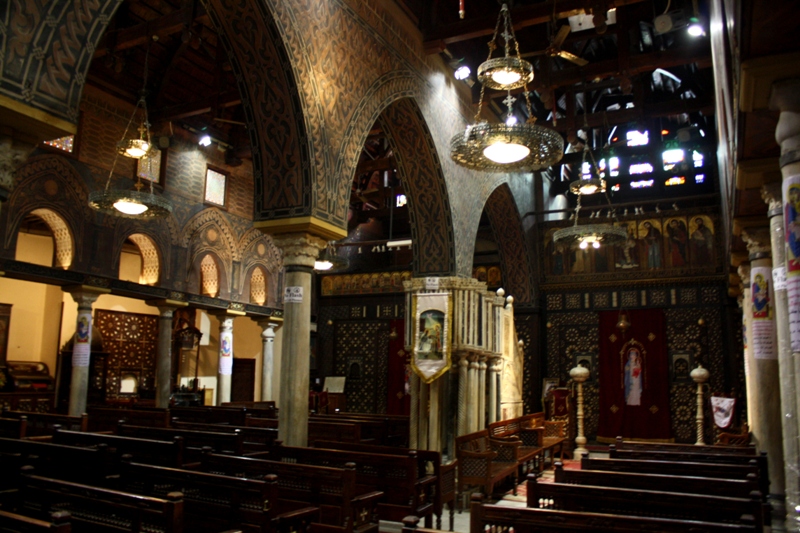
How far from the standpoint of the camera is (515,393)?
46.5ft

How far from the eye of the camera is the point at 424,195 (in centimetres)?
1264

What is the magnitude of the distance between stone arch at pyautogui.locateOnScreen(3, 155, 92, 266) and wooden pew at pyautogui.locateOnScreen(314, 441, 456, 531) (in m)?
8.07

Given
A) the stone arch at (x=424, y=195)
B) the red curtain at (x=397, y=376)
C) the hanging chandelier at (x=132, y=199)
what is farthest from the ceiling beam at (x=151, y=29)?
the red curtain at (x=397, y=376)

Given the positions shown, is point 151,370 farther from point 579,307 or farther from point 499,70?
point 499,70

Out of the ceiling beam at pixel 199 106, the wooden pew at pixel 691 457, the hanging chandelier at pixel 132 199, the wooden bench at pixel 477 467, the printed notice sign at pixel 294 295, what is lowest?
the wooden bench at pixel 477 467

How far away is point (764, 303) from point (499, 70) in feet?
14.2

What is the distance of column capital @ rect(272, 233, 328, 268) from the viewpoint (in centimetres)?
855

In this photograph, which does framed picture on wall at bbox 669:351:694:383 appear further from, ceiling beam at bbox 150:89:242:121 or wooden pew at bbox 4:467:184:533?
wooden pew at bbox 4:467:184:533

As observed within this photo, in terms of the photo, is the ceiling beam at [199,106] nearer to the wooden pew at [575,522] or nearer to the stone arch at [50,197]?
the stone arch at [50,197]

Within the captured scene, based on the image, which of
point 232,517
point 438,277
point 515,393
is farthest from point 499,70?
point 515,393

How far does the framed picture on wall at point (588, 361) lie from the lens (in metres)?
17.8

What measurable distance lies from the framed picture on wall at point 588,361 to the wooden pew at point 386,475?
11705mm

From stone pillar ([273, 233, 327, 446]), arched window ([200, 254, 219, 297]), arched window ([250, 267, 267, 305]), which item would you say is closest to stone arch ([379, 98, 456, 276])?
stone pillar ([273, 233, 327, 446])

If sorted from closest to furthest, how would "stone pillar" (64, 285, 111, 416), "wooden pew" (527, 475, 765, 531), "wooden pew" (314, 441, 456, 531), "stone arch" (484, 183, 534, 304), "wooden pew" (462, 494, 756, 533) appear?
"wooden pew" (462, 494, 756, 533) → "wooden pew" (527, 475, 765, 531) → "wooden pew" (314, 441, 456, 531) → "stone pillar" (64, 285, 111, 416) → "stone arch" (484, 183, 534, 304)
